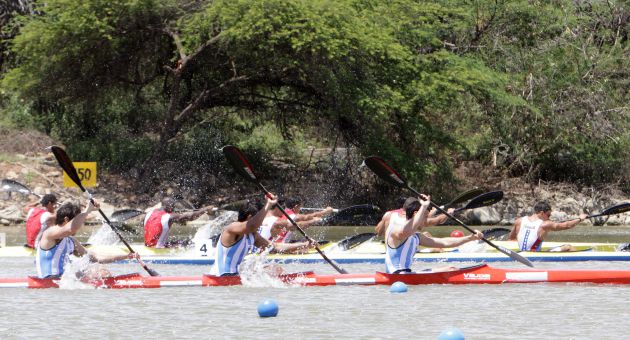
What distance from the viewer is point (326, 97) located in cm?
3109

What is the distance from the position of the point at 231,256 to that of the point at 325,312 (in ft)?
7.36

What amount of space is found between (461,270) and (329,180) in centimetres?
1912

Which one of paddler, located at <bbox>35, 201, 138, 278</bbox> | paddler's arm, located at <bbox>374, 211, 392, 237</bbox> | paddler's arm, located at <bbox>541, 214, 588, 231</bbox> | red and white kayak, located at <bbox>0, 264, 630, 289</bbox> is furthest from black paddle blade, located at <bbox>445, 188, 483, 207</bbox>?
paddler, located at <bbox>35, 201, 138, 278</bbox>

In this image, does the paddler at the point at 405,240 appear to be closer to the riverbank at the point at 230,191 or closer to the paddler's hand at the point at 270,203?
the paddler's hand at the point at 270,203

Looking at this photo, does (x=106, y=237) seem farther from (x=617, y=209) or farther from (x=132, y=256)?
(x=617, y=209)

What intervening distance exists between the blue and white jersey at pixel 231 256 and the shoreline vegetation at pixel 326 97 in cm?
1492

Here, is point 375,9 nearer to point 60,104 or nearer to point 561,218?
point 561,218

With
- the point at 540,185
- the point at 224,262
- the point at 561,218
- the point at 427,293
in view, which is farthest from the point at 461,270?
the point at 540,185

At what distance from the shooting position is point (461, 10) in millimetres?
32844

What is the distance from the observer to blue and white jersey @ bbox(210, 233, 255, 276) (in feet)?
45.8

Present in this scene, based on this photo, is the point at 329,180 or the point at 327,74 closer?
the point at 327,74

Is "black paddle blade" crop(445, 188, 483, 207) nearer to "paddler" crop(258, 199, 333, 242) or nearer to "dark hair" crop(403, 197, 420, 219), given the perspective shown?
"paddler" crop(258, 199, 333, 242)

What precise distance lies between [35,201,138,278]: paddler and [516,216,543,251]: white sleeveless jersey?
21.9ft

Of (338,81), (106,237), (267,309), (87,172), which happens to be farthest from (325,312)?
(87,172)
